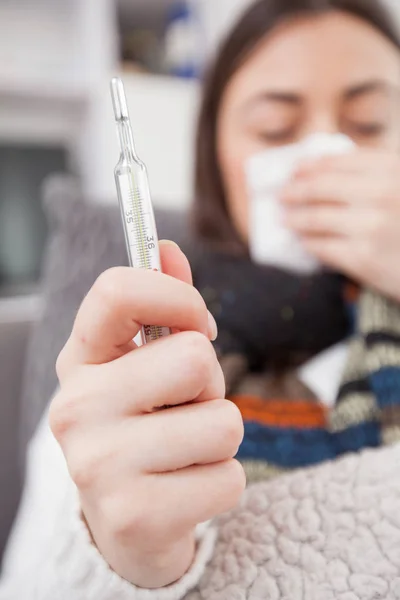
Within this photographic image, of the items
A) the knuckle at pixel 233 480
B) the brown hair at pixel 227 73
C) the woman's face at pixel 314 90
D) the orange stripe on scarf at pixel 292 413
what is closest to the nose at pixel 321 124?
the woman's face at pixel 314 90

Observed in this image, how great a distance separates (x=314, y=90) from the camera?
0.42 meters

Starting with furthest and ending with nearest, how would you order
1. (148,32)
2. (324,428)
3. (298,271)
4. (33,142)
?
(148,32), (33,142), (298,271), (324,428)

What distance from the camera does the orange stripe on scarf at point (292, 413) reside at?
1.16 feet

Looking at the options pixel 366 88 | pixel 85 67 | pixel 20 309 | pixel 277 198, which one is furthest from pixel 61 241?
pixel 85 67

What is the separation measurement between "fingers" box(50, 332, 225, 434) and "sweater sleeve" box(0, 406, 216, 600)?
0.04m

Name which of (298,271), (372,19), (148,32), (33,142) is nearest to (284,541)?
(298,271)

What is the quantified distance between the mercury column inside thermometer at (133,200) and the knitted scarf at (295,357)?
0.11 m

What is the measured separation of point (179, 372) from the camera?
164mm

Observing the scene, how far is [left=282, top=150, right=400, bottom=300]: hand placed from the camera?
44cm

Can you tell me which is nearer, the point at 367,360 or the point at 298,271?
the point at 367,360

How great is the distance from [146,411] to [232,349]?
0.23 metres

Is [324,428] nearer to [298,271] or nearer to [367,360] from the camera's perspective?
[367,360]

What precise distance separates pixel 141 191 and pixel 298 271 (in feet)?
1.15

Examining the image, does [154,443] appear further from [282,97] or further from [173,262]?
[282,97]
